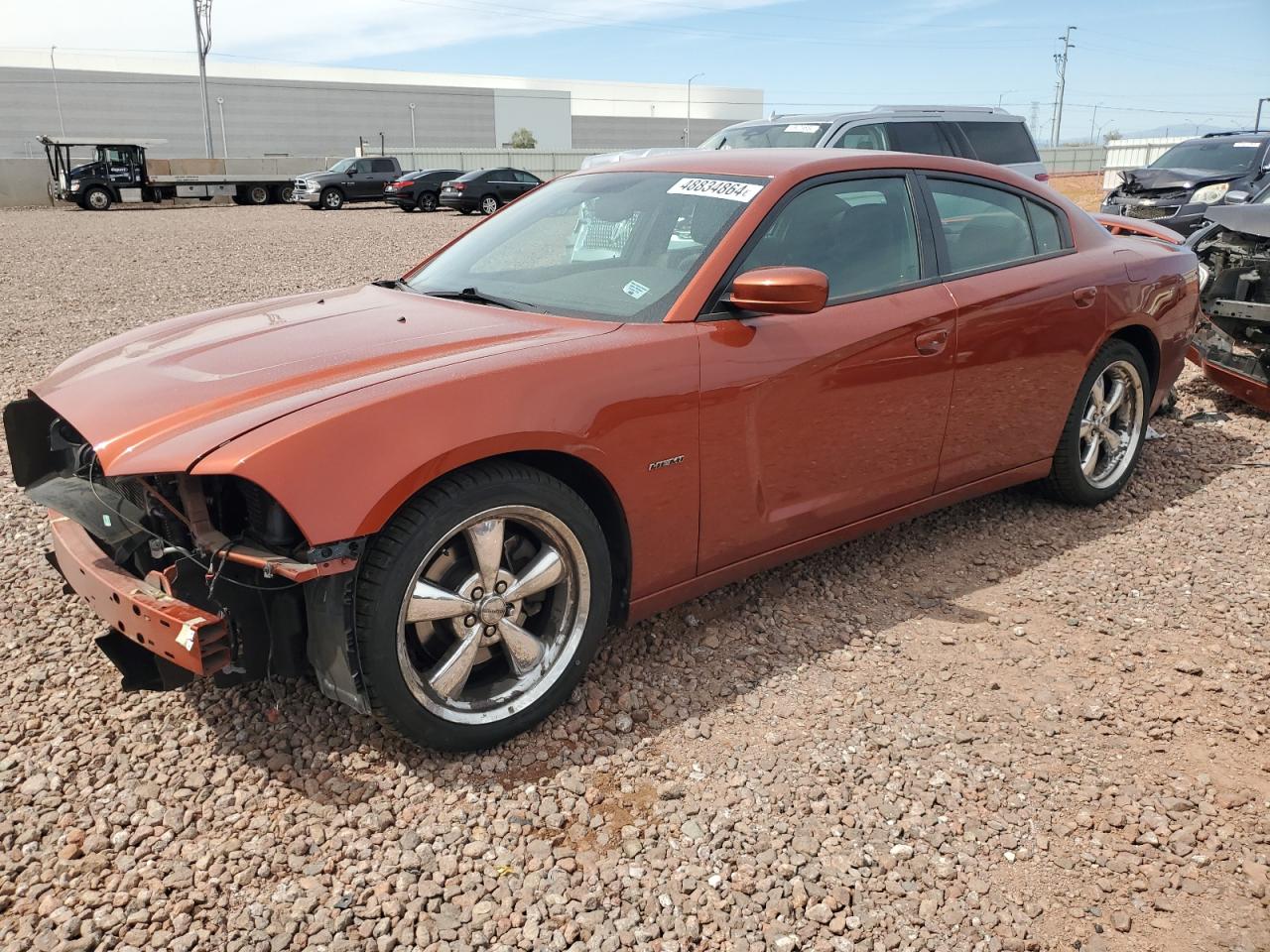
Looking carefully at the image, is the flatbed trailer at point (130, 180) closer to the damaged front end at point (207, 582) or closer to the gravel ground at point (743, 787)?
the gravel ground at point (743, 787)

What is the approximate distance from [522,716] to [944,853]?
1210mm

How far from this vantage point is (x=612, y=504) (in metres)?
3.06

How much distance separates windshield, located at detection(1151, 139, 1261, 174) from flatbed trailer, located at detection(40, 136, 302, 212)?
27.9 m

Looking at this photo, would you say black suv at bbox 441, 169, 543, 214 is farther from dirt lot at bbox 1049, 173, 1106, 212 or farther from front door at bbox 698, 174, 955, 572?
front door at bbox 698, 174, 955, 572

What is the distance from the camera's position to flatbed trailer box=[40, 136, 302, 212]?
31109 mm

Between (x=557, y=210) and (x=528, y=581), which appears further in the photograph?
(x=557, y=210)

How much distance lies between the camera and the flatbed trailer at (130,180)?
31109 millimetres

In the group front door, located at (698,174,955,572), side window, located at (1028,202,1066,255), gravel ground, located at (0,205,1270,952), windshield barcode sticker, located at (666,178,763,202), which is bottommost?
gravel ground, located at (0,205,1270,952)

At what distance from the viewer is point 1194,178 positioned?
14.8 meters

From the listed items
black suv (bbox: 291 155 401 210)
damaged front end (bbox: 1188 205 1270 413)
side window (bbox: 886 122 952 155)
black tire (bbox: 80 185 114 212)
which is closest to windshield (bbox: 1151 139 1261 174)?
→ side window (bbox: 886 122 952 155)

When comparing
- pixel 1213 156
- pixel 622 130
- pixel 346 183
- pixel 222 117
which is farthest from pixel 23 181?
pixel 622 130

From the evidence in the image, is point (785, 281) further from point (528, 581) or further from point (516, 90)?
point (516, 90)

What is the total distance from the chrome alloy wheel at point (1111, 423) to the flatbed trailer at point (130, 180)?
3289 cm

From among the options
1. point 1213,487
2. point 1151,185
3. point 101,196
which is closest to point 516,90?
point 101,196
